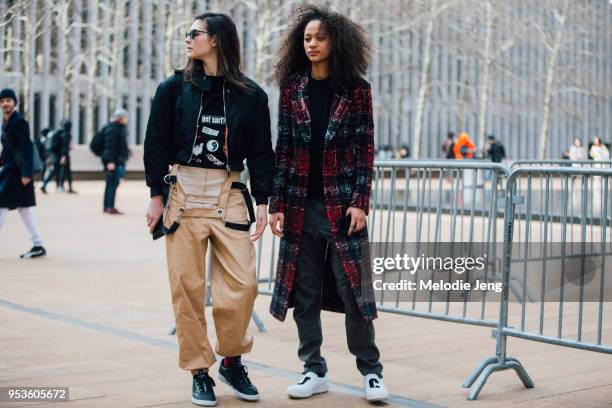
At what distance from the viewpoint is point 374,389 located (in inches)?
208

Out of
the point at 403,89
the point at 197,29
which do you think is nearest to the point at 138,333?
the point at 197,29

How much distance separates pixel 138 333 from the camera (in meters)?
7.28

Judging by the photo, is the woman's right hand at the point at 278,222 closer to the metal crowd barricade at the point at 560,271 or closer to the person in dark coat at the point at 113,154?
the metal crowd barricade at the point at 560,271

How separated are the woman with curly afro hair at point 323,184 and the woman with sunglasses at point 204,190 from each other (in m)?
0.22

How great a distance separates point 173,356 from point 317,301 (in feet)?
4.60

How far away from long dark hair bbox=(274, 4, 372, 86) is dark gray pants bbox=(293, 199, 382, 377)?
678mm

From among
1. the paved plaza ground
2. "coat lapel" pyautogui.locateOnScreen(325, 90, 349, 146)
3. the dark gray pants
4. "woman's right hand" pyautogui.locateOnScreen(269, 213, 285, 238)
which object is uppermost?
"coat lapel" pyautogui.locateOnScreen(325, 90, 349, 146)

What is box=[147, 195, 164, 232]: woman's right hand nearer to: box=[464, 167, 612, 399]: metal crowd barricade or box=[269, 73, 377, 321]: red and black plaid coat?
box=[269, 73, 377, 321]: red and black plaid coat

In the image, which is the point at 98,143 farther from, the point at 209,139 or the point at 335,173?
the point at 335,173

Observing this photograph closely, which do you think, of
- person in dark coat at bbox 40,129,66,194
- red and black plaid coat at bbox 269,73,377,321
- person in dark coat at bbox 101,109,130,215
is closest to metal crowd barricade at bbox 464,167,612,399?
red and black plaid coat at bbox 269,73,377,321

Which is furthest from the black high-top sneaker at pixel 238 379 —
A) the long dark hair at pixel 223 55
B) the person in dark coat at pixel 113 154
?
the person in dark coat at pixel 113 154

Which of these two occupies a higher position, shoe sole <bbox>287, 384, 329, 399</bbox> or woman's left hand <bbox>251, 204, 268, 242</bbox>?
woman's left hand <bbox>251, 204, 268, 242</bbox>

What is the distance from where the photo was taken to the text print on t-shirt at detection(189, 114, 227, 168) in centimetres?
524

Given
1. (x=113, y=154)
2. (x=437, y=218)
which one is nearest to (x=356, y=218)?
(x=437, y=218)
